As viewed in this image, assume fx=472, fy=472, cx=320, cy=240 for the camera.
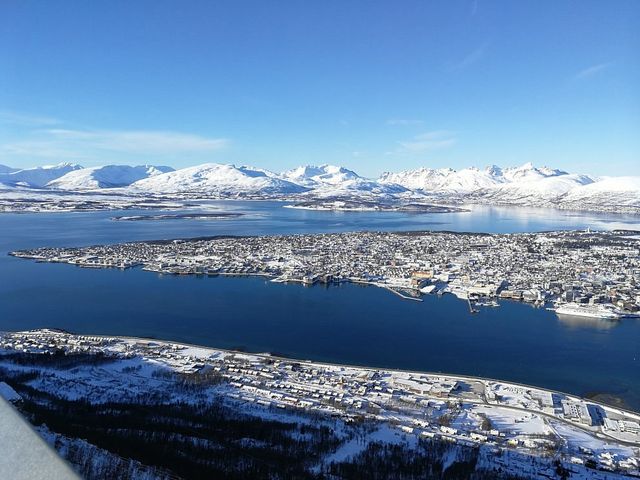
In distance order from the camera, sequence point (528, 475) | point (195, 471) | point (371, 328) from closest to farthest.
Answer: point (195, 471) < point (528, 475) < point (371, 328)

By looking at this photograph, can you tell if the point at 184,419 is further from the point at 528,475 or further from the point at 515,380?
the point at 515,380

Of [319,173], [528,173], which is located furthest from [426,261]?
[319,173]

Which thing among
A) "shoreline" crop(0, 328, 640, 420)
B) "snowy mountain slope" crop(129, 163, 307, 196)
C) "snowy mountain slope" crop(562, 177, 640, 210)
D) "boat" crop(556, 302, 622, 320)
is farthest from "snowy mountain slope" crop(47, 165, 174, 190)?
"boat" crop(556, 302, 622, 320)

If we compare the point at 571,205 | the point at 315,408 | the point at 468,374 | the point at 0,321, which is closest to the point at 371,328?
the point at 468,374

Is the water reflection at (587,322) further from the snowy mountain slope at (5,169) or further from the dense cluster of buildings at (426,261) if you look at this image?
the snowy mountain slope at (5,169)

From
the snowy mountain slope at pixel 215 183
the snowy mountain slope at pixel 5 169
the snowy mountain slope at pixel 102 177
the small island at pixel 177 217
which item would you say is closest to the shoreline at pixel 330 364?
the small island at pixel 177 217

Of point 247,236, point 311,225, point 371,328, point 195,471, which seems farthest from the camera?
point 311,225
